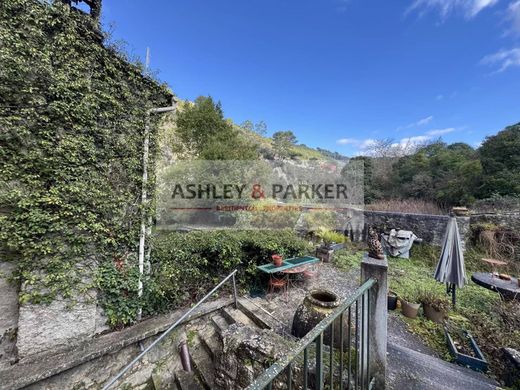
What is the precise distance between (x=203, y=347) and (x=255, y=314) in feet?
3.06

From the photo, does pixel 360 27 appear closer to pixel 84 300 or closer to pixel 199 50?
pixel 199 50

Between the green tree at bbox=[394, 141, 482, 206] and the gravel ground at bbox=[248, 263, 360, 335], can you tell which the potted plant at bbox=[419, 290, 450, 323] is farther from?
the green tree at bbox=[394, 141, 482, 206]

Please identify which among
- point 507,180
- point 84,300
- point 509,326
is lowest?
point 509,326

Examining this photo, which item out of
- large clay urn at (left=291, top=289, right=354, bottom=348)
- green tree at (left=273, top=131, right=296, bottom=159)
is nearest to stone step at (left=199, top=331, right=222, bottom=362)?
large clay urn at (left=291, top=289, right=354, bottom=348)

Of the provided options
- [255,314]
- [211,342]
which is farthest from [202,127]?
[211,342]

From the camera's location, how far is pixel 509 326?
9.70ft

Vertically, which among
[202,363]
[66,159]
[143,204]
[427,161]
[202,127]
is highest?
[202,127]

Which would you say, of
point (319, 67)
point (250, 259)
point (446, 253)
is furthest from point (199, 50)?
point (446, 253)

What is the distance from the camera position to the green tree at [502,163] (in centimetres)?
984

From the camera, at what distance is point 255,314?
3.41m

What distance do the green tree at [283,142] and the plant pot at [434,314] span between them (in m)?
24.2

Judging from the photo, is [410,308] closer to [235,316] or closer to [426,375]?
[426,375]

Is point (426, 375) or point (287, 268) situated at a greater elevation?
point (287, 268)

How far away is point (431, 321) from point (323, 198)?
869cm
